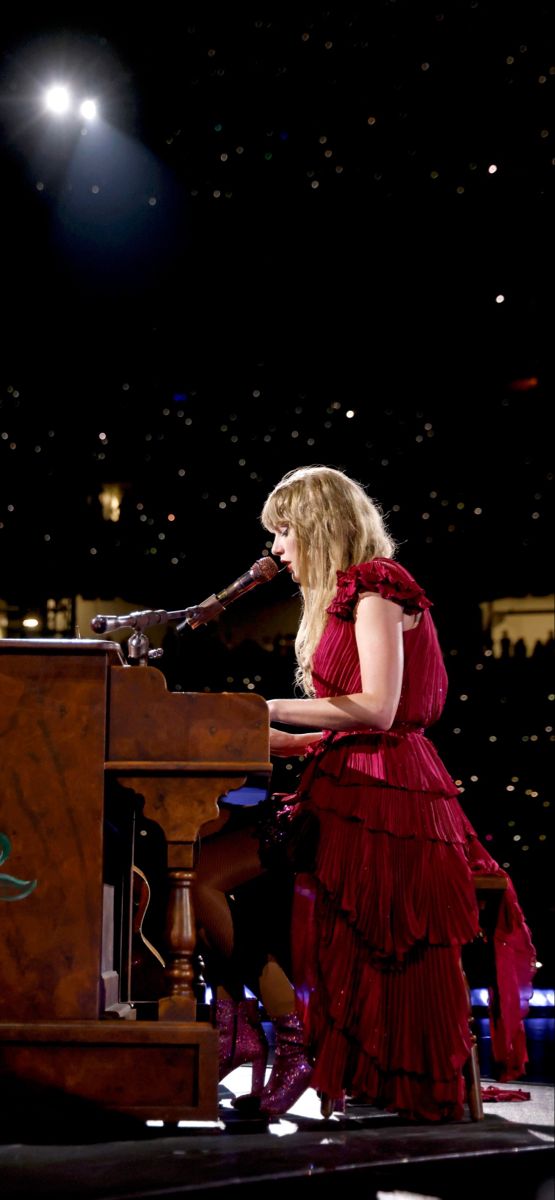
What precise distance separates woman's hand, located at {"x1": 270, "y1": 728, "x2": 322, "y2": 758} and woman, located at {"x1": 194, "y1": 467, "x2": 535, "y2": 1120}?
0.01m

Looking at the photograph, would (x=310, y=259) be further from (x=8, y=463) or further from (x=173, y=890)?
(x=173, y=890)

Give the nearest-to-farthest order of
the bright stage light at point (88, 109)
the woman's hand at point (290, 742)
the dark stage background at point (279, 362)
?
1. the woman's hand at point (290, 742)
2. the bright stage light at point (88, 109)
3. the dark stage background at point (279, 362)

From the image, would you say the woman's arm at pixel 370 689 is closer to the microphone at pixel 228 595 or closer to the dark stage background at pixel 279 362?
the microphone at pixel 228 595

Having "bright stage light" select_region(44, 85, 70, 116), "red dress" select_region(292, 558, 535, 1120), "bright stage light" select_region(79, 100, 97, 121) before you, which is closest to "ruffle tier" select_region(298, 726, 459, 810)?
"red dress" select_region(292, 558, 535, 1120)

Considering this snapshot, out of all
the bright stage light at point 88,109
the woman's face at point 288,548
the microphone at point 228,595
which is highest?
the bright stage light at point 88,109

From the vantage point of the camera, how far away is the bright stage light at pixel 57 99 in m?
4.34

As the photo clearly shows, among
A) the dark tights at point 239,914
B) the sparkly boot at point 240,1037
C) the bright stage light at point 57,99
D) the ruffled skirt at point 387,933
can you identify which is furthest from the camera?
the bright stage light at point 57,99

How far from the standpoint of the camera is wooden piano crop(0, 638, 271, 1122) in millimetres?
1674

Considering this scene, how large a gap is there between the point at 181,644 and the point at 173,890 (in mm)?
3558

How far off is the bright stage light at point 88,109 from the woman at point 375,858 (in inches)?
118

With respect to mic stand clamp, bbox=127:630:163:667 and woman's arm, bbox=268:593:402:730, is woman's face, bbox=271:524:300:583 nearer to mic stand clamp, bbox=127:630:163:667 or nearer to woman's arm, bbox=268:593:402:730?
woman's arm, bbox=268:593:402:730

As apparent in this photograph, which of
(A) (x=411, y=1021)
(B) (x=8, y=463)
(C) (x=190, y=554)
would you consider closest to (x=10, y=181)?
(B) (x=8, y=463)

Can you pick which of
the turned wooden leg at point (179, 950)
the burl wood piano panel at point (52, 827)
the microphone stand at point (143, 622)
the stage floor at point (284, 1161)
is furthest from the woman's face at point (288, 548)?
the stage floor at point (284, 1161)

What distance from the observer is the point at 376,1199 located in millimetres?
1361
